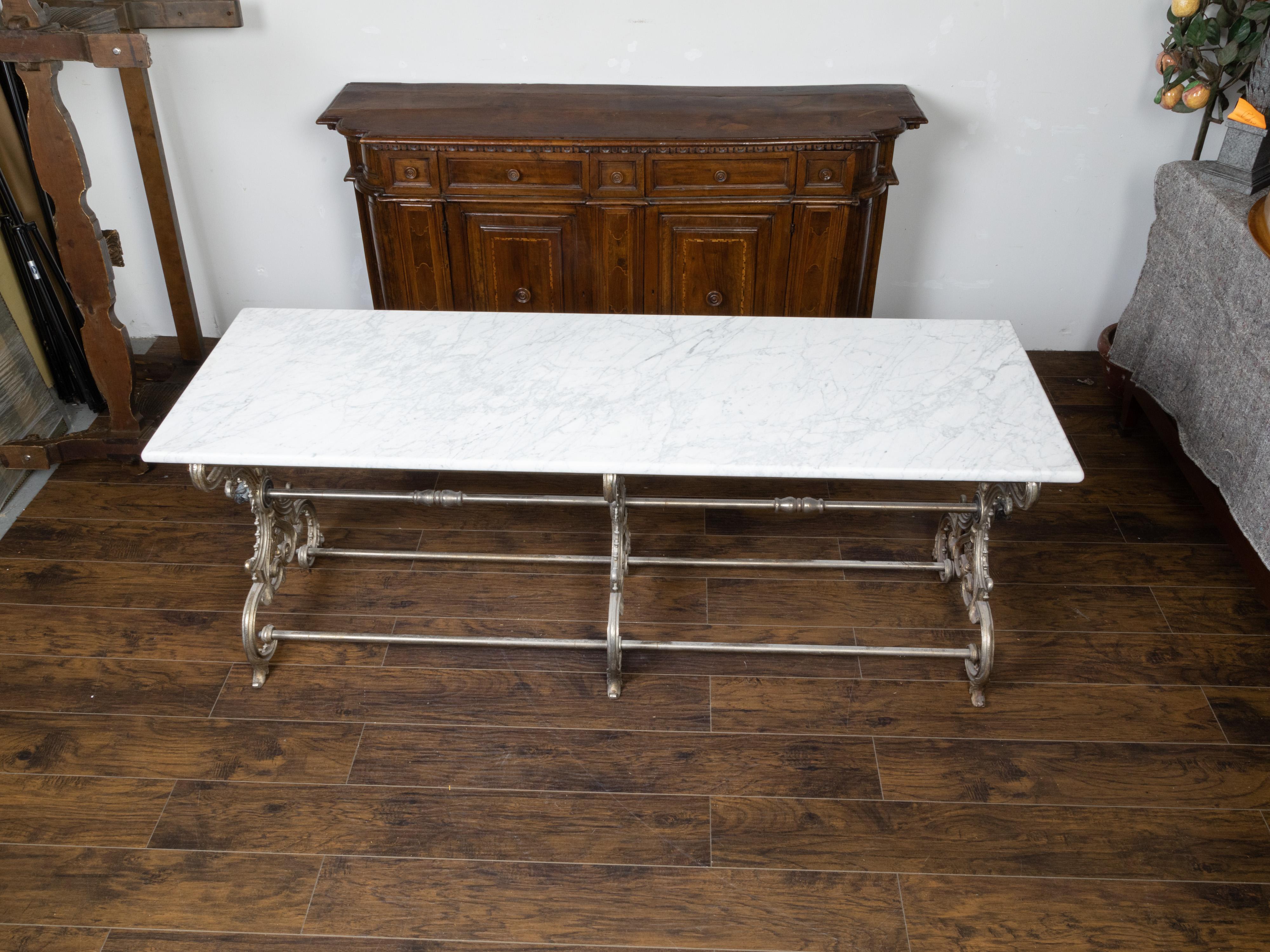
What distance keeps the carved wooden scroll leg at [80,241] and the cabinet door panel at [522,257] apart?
102 cm

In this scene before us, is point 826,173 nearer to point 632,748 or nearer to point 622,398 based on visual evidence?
point 622,398

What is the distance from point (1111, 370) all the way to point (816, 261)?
3.44ft

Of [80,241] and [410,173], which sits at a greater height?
[410,173]

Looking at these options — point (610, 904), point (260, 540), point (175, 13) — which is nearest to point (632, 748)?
point (610, 904)

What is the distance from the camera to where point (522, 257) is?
3.11 meters

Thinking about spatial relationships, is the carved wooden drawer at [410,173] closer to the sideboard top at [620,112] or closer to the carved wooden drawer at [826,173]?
the sideboard top at [620,112]

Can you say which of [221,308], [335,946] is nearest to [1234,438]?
[335,946]

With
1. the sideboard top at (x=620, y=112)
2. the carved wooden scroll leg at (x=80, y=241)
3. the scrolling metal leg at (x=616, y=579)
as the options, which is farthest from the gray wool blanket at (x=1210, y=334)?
the carved wooden scroll leg at (x=80, y=241)

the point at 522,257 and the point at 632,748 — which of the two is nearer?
the point at 632,748

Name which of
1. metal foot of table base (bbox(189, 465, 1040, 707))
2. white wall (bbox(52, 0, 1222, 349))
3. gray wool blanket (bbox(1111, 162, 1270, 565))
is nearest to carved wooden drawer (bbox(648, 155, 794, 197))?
white wall (bbox(52, 0, 1222, 349))

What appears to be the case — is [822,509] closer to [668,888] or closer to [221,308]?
[668,888]

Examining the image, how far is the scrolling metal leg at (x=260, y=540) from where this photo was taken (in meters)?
2.32

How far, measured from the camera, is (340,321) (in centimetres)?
250

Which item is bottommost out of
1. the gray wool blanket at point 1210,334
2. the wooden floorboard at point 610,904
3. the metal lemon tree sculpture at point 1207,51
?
the wooden floorboard at point 610,904
